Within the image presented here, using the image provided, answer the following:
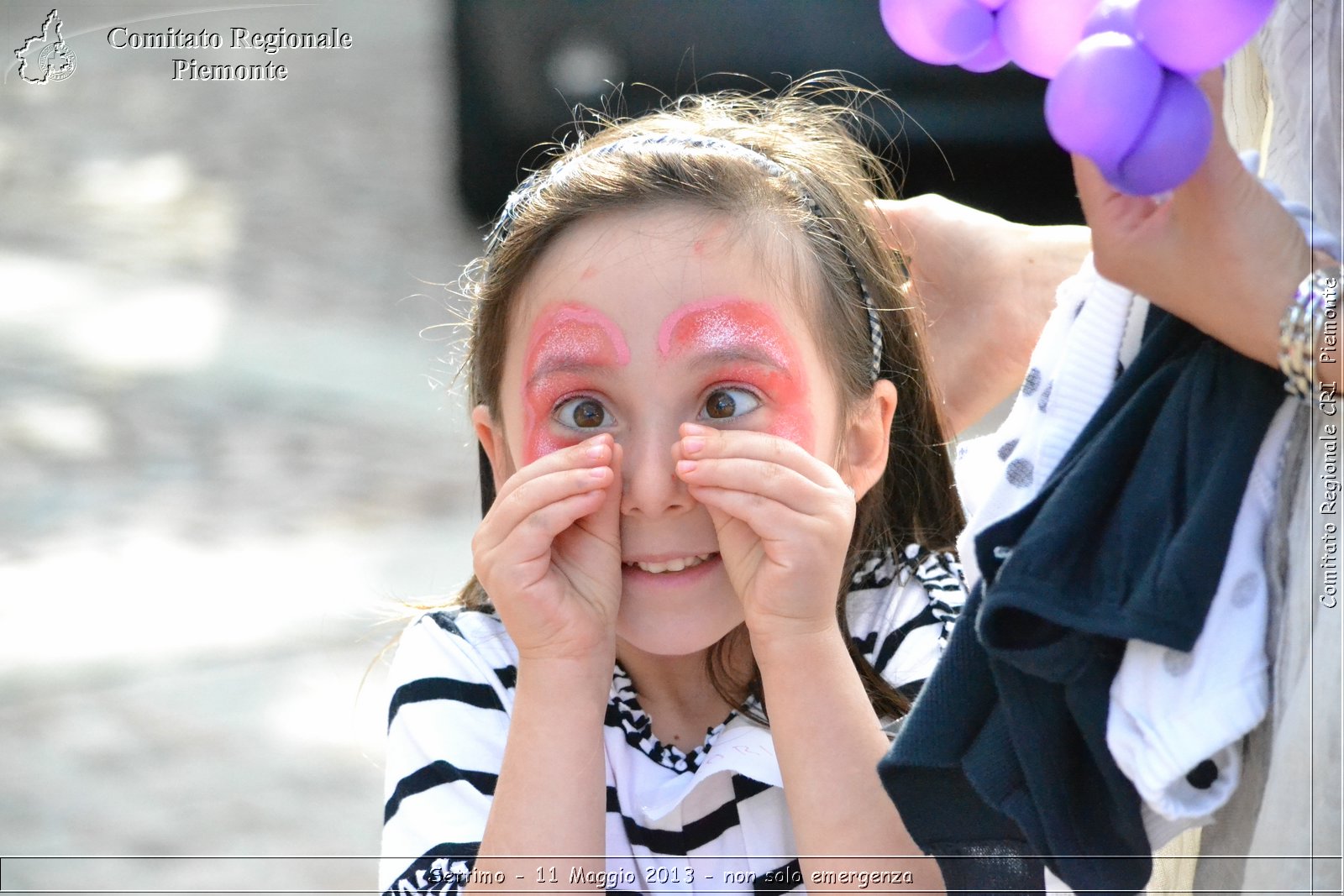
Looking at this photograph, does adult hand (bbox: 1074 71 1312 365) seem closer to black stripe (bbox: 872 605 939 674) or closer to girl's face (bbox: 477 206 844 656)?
girl's face (bbox: 477 206 844 656)

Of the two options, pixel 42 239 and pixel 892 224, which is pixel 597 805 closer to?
pixel 892 224

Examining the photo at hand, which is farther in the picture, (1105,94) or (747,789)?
(747,789)

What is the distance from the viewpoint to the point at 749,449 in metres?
1.60

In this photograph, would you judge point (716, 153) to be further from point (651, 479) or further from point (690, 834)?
point (690, 834)

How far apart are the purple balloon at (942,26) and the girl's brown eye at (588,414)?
63 cm

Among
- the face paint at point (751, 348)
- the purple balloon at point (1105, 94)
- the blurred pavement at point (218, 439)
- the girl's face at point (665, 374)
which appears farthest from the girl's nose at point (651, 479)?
the blurred pavement at point (218, 439)

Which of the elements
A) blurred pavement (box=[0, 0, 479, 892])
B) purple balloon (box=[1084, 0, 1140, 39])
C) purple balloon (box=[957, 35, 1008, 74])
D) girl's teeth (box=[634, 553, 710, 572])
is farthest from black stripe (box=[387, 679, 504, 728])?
purple balloon (box=[1084, 0, 1140, 39])

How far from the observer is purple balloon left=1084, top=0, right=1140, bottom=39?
1.07 m

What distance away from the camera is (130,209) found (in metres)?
5.20

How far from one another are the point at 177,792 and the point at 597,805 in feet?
5.16

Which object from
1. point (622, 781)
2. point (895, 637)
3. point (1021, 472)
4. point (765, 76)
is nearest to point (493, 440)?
point (622, 781)

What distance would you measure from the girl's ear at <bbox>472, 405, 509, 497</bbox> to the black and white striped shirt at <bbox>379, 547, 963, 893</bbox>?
227 millimetres

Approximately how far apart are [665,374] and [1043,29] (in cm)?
65

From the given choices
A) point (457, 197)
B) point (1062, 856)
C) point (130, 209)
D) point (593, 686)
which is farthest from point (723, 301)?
point (130, 209)
